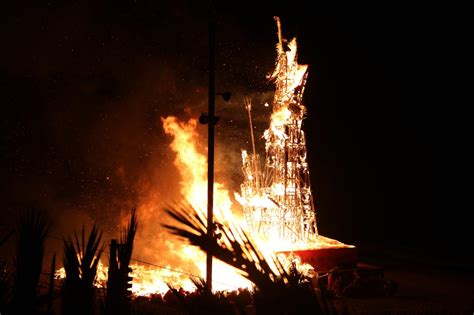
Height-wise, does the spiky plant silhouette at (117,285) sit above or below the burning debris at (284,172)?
below

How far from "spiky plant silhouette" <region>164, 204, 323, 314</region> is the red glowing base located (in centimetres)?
1481

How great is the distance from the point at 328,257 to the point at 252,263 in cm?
1602

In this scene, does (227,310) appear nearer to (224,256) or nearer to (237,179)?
(224,256)

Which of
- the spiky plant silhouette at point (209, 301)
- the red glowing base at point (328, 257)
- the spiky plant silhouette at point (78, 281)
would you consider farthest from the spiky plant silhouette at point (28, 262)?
the red glowing base at point (328, 257)

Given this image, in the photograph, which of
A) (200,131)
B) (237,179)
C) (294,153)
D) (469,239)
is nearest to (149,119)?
(200,131)

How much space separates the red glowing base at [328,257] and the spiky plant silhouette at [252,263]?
14809mm

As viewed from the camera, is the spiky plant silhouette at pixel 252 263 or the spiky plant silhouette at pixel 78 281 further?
the spiky plant silhouette at pixel 78 281

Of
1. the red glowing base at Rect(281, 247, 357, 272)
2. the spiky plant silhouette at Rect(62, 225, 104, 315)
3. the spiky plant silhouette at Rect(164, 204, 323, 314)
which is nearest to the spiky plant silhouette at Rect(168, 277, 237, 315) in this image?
the spiky plant silhouette at Rect(164, 204, 323, 314)

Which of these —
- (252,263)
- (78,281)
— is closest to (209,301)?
(252,263)

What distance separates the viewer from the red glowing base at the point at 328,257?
1680 cm

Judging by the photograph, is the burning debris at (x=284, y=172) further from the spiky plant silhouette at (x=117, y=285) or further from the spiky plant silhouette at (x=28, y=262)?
Answer: the spiky plant silhouette at (x=28, y=262)

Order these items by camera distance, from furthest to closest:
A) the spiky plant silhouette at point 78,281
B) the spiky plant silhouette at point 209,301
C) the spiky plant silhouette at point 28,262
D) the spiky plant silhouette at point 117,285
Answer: the spiky plant silhouette at point 117,285 < the spiky plant silhouette at point 78,281 < the spiky plant silhouette at point 28,262 < the spiky plant silhouette at point 209,301

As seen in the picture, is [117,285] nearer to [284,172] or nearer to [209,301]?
[209,301]

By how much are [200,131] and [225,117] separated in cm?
200
